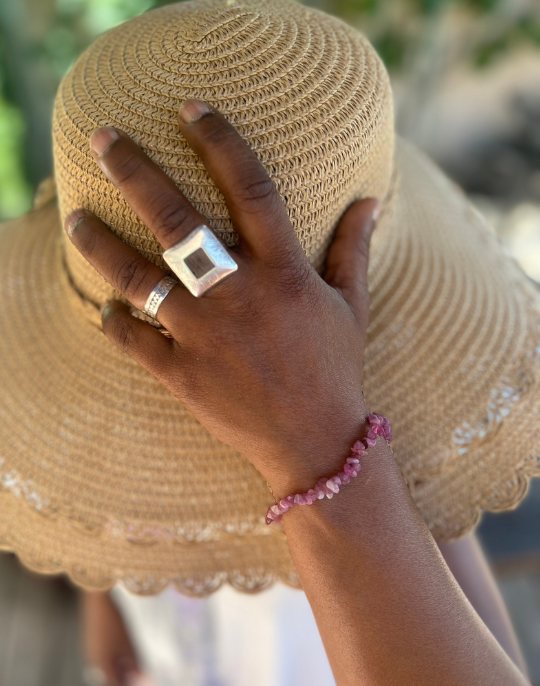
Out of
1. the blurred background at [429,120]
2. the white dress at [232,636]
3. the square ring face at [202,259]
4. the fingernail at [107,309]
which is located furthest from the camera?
the blurred background at [429,120]

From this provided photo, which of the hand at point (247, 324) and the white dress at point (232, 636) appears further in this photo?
the white dress at point (232, 636)

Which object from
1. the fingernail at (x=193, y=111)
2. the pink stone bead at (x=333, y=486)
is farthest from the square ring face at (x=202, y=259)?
the pink stone bead at (x=333, y=486)

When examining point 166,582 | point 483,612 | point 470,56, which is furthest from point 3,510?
point 470,56

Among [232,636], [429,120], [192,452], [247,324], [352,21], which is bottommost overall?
[429,120]

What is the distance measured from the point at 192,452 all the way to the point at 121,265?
26cm

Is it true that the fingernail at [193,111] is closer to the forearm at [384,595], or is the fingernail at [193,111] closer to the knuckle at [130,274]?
the knuckle at [130,274]

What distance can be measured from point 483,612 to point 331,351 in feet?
1.52

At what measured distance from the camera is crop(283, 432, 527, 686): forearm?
498 mm

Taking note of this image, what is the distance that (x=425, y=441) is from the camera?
66 centimetres

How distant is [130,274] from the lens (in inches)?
20.7

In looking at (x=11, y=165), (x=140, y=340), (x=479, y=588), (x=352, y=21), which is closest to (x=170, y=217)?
(x=140, y=340)

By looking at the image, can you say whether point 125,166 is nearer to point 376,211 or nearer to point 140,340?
point 140,340

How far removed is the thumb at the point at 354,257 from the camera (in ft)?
1.88

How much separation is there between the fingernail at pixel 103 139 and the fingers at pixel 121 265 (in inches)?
3.0
